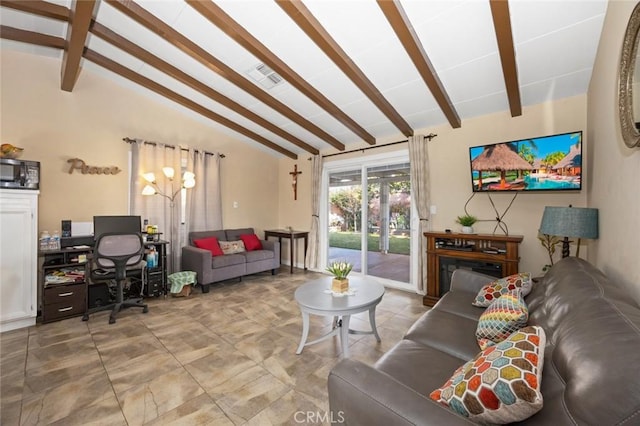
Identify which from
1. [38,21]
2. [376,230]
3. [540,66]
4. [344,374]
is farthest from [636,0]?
[38,21]

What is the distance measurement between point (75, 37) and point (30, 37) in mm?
836

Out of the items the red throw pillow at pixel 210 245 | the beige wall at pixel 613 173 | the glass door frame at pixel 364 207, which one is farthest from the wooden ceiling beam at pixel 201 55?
the beige wall at pixel 613 173

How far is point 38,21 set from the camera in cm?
283

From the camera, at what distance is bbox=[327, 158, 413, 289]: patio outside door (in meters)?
4.32

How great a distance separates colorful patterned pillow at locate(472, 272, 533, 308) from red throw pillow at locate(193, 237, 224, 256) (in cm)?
370

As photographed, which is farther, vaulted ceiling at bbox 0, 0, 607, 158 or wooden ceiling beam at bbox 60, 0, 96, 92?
wooden ceiling beam at bbox 60, 0, 96, 92

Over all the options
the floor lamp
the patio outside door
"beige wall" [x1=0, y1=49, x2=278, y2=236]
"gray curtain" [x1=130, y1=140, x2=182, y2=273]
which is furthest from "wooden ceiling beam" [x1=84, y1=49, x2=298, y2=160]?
the patio outside door

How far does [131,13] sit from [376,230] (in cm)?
417

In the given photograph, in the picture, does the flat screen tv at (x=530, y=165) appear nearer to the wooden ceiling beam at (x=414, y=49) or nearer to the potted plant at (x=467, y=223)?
the potted plant at (x=467, y=223)

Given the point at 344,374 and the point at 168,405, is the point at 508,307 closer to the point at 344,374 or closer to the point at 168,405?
the point at 344,374

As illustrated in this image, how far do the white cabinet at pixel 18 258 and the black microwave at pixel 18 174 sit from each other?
8cm

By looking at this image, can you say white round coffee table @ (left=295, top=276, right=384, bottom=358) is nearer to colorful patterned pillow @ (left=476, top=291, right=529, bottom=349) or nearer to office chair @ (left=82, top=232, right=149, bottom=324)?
colorful patterned pillow @ (left=476, top=291, right=529, bottom=349)

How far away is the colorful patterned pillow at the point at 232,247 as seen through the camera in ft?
14.9

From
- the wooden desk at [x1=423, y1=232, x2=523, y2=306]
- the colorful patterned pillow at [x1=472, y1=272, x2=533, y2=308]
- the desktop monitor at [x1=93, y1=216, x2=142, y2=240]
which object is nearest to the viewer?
the colorful patterned pillow at [x1=472, y1=272, x2=533, y2=308]
